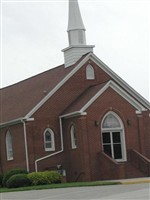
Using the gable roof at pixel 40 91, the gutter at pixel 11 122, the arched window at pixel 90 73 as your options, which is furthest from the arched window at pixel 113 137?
the gutter at pixel 11 122

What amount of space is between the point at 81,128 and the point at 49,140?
125 inches

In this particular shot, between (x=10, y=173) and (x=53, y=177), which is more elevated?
(x=10, y=173)

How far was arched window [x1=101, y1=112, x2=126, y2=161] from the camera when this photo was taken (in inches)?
1404

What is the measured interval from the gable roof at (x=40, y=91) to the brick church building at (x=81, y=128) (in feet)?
0.25

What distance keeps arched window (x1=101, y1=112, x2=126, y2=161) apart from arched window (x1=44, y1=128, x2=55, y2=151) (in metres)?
3.47

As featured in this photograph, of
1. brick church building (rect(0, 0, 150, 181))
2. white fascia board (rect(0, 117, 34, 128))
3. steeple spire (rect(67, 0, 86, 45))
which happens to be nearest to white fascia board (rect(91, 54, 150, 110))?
brick church building (rect(0, 0, 150, 181))

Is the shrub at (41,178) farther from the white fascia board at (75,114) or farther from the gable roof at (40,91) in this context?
the gable roof at (40,91)

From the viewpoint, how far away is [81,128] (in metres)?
34.2

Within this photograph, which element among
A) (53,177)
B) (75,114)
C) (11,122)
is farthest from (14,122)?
(53,177)

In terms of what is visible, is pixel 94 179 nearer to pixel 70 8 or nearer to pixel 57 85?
pixel 57 85

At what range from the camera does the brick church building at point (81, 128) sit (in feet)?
113

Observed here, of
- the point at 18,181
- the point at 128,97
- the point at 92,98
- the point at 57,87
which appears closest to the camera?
the point at 18,181

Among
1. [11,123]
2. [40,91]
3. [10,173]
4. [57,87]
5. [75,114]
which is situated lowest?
[10,173]

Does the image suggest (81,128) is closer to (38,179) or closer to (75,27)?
(38,179)
